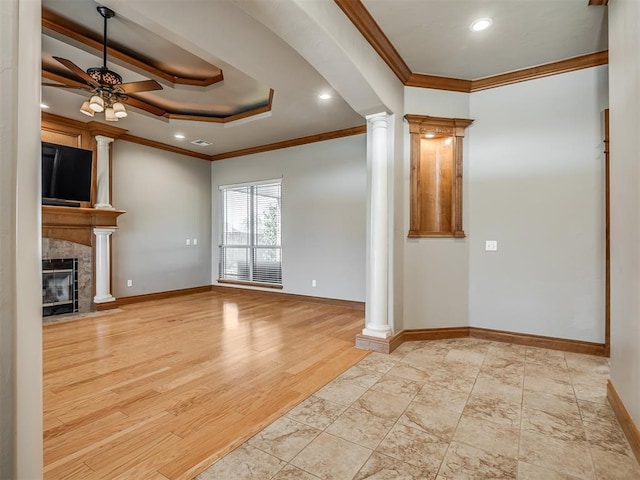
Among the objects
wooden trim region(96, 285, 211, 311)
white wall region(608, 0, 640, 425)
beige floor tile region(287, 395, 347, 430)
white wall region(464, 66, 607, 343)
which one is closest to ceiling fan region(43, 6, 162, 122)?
wooden trim region(96, 285, 211, 311)

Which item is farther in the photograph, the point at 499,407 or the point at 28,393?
the point at 499,407

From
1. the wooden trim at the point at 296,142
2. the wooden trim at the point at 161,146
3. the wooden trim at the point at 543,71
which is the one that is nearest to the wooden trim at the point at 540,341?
the wooden trim at the point at 543,71

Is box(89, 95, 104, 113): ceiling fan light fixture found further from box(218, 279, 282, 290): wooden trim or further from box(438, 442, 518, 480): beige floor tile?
box(438, 442, 518, 480): beige floor tile

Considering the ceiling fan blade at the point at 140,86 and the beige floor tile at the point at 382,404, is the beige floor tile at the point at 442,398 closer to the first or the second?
the beige floor tile at the point at 382,404

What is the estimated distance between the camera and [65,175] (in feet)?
15.8

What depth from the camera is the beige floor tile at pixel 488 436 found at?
1.82m

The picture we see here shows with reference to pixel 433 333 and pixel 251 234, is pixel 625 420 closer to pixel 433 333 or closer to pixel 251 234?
pixel 433 333

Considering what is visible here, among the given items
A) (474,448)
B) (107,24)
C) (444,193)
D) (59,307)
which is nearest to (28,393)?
(474,448)

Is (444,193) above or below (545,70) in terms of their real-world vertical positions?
below

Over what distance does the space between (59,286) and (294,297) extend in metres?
3.64

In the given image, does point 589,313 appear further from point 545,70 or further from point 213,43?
point 213,43

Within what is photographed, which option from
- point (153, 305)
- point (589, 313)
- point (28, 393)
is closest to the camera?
point (28, 393)

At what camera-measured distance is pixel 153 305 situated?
18.6 feet

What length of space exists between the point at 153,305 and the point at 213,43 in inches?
179
